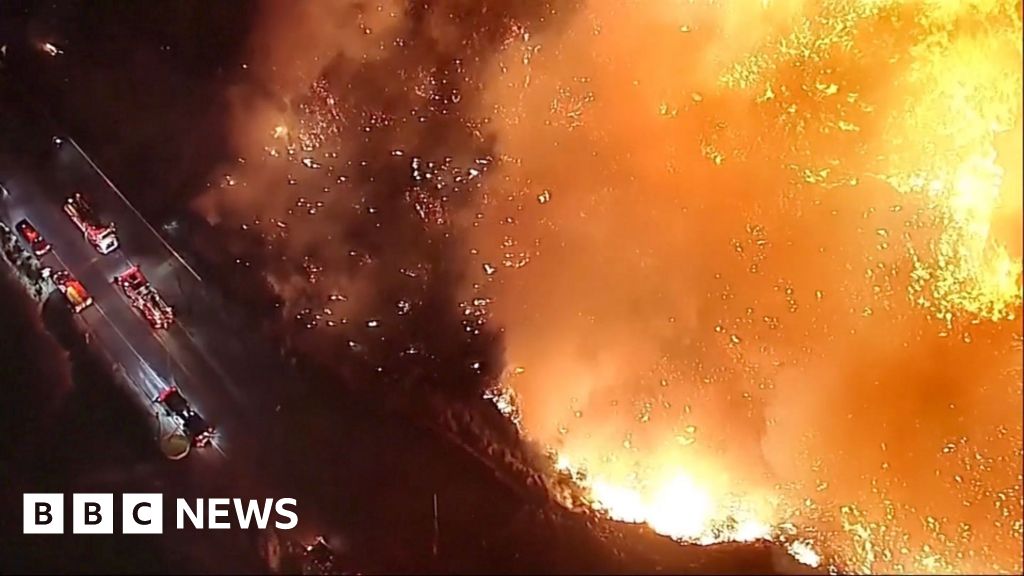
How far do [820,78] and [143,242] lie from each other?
36.4 inches

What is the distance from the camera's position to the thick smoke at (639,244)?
1.42 metres

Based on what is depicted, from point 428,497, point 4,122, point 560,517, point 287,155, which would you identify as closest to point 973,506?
point 560,517

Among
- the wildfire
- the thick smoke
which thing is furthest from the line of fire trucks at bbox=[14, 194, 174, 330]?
the wildfire

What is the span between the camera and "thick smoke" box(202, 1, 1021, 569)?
55.7 inches

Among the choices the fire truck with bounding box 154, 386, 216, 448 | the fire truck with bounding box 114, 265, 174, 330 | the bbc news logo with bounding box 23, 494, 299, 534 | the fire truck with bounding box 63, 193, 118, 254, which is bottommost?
the bbc news logo with bounding box 23, 494, 299, 534

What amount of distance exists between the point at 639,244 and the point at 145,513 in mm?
716

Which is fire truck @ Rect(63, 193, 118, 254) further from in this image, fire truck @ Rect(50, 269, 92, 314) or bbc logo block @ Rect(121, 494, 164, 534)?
bbc logo block @ Rect(121, 494, 164, 534)

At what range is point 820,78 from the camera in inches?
58.5

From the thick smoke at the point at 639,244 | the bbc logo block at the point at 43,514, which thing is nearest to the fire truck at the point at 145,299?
the thick smoke at the point at 639,244

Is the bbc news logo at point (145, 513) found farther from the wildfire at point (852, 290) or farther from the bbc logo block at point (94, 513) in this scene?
the wildfire at point (852, 290)

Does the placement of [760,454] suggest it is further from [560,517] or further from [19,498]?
[19,498]

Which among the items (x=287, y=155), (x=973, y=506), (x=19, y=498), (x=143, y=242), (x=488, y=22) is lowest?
(x=973, y=506)

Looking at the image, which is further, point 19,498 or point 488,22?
point 488,22

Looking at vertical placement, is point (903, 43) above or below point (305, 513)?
above
